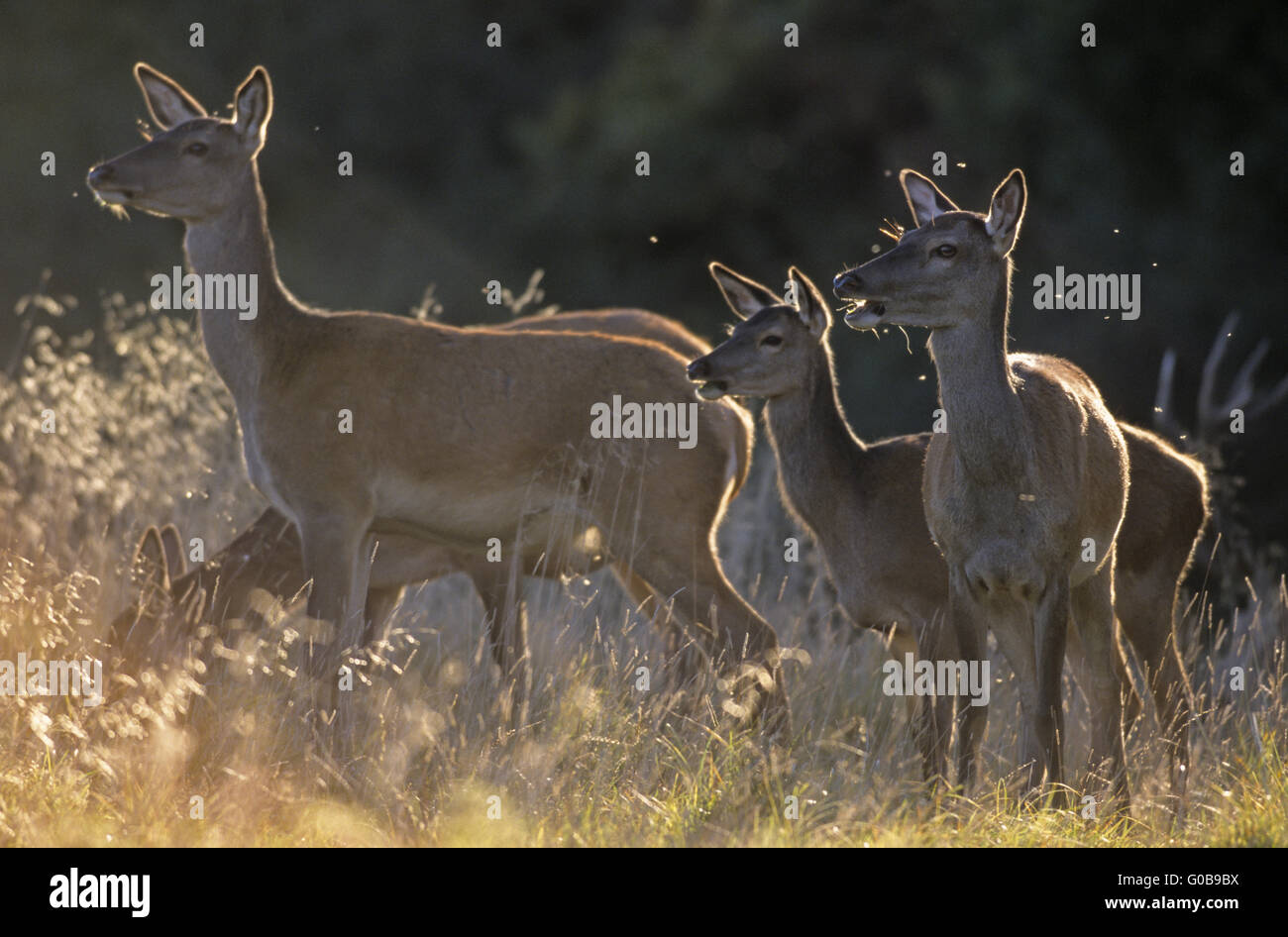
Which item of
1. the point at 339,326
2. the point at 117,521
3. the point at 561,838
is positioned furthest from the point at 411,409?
the point at 561,838

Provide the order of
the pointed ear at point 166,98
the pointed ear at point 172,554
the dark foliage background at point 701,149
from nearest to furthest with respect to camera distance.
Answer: the pointed ear at point 172,554 → the pointed ear at point 166,98 → the dark foliage background at point 701,149

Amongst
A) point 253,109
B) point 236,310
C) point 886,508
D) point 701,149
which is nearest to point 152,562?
point 236,310

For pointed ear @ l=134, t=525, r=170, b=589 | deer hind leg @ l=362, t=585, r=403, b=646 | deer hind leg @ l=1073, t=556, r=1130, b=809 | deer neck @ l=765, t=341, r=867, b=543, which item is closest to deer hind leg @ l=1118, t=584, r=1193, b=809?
deer hind leg @ l=1073, t=556, r=1130, b=809

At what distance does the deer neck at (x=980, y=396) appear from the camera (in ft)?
19.6

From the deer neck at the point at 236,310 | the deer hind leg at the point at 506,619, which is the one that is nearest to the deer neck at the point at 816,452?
the deer hind leg at the point at 506,619

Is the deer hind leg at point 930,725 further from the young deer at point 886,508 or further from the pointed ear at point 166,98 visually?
the pointed ear at point 166,98

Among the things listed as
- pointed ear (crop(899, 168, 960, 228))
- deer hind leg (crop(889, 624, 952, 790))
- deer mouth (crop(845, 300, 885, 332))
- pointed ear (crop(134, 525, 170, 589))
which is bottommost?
deer hind leg (crop(889, 624, 952, 790))

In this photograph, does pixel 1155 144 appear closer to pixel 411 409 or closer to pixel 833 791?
pixel 411 409

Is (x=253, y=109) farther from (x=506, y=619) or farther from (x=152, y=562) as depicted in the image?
(x=506, y=619)

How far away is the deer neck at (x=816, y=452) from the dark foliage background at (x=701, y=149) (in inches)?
260

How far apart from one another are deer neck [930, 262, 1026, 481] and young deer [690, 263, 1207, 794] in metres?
1.07

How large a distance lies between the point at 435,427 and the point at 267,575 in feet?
3.50

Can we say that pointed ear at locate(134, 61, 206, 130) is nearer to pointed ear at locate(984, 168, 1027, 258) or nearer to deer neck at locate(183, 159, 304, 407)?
deer neck at locate(183, 159, 304, 407)

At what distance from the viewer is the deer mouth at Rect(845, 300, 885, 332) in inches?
225
